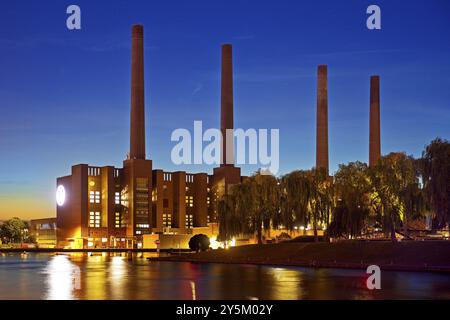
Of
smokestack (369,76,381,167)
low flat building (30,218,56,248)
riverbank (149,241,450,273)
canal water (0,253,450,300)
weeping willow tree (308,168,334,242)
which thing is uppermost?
smokestack (369,76,381,167)

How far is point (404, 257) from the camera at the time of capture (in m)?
54.8

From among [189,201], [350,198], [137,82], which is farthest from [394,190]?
[189,201]

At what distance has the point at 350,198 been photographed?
216ft

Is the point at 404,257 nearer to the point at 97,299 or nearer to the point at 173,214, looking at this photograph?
the point at 97,299

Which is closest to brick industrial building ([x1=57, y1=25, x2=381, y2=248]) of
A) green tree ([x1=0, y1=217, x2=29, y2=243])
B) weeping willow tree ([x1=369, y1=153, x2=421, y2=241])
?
green tree ([x1=0, y1=217, x2=29, y2=243])

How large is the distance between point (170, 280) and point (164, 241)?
3569 inches

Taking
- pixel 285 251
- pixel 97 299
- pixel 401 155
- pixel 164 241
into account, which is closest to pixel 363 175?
pixel 401 155

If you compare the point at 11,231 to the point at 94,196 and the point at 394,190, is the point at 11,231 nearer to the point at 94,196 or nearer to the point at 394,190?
the point at 94,196

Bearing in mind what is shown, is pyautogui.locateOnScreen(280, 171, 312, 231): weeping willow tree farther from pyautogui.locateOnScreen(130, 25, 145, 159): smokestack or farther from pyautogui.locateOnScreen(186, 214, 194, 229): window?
pyautogui.locateOnScreen(186, 214, 194, 229): window

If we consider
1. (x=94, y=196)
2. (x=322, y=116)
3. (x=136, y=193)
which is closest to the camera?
(x=322, y=116)

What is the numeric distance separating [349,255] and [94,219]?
4600 inches

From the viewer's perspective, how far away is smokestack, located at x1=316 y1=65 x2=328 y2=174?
132 m

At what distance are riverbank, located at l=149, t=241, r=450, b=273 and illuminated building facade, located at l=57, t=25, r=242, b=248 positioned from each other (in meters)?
82.3
